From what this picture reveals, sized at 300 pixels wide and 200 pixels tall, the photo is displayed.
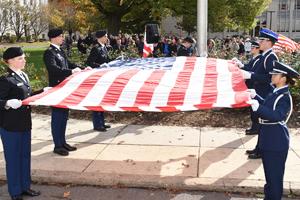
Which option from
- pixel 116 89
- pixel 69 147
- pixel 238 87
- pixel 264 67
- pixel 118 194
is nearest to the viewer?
pixel 118 194

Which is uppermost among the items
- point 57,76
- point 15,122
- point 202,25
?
point 202,25

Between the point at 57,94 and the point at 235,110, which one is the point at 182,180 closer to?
the point at 57,94

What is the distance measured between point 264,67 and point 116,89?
2245 mm

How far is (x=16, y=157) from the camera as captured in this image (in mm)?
5195

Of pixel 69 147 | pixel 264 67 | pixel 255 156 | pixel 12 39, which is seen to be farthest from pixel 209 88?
pixel 12 39

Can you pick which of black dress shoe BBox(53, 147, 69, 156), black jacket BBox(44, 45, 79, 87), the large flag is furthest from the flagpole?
black dress shoe BBox(53, 147, 69, 156)

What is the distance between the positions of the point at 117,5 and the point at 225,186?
23876 millimetres

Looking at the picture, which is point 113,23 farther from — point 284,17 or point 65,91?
point 284,17

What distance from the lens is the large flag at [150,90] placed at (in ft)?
18.5

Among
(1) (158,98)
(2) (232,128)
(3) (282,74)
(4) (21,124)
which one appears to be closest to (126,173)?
(1) (158,98)

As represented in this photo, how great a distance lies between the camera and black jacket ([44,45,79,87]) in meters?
6.71

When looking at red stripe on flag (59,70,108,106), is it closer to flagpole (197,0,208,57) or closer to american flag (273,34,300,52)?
flagpole (197,0,208,57)

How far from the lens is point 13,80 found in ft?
16.7

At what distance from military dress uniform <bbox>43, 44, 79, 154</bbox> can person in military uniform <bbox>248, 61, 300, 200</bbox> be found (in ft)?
10.8
